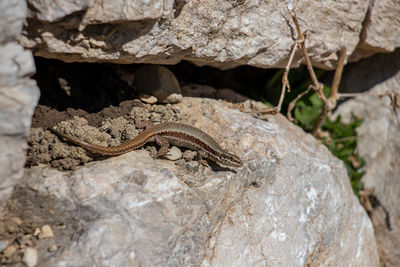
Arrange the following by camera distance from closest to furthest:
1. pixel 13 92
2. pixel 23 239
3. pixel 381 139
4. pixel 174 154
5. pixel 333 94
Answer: pixel 13 92 < pixel 23 239 < pixel 174 154 < pixel 333 94 < pixel 381 139

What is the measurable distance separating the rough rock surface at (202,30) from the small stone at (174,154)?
3.29 feet

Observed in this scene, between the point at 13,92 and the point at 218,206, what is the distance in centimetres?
214

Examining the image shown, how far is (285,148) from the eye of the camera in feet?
15.0

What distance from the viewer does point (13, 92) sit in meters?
2.74

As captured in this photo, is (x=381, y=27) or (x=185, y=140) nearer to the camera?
(x=185, y=140)

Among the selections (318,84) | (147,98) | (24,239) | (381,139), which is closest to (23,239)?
(24,239)

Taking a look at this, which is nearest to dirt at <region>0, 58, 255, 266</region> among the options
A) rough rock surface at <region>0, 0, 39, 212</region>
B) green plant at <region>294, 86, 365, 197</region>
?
rough rock surface at <region>0, 0, 39, 212</region>

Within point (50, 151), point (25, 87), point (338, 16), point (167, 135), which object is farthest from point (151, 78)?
point (338, 16)

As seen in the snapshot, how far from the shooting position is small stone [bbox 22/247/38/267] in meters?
2.88

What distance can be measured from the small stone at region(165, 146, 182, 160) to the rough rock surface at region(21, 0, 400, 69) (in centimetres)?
100

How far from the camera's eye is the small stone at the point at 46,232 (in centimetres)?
303

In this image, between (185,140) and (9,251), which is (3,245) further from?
(185,140)

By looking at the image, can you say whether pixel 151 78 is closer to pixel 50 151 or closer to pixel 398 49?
pixel 50 151

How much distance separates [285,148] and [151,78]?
1.84 meters
